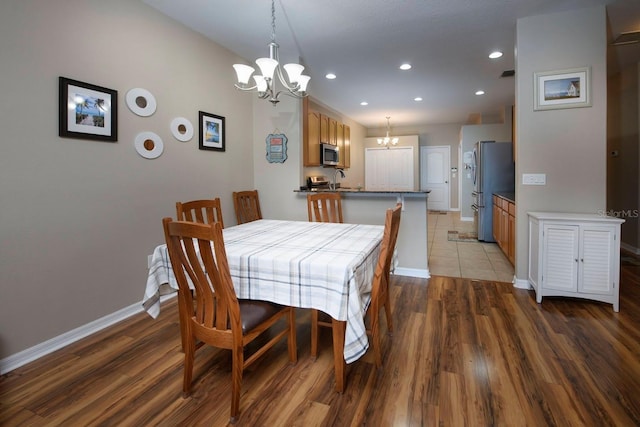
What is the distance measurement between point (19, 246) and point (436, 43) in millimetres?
3935

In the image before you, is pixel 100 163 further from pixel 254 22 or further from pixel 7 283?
pixel 254 22

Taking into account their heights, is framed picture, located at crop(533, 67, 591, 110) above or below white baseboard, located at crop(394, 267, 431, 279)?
above

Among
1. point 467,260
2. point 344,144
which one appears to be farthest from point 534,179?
point 344,144

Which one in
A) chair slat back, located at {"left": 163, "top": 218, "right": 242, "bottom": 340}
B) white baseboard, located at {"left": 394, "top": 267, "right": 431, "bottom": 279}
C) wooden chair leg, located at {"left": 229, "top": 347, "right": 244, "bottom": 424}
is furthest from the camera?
white baseboard, located at {"left": 394, "top": 267, "right": 431, "bottom": 279}

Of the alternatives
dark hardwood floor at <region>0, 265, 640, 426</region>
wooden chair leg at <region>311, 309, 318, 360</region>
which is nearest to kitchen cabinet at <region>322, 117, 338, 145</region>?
dark hardwood floor at <region>0, 265, 640, 426</region>

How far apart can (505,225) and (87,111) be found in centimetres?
452

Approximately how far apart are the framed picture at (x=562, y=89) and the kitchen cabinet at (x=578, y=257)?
1.01 metres

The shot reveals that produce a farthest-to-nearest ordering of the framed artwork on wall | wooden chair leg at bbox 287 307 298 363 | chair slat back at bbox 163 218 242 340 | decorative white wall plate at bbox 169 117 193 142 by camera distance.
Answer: the framed artwork on wall < decorative white wall plate at bbox 169 117 193 142 < wooden chair leg at bbox 287 307 298 363 < chair slat back at bbox 163 218 242 340

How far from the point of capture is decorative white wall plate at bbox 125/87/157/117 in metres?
2.55

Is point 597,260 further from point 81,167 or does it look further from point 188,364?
point 81,167

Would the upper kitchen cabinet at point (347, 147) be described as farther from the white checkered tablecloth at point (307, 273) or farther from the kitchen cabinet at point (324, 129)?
the white checkered tablecloth at point (307, 273)

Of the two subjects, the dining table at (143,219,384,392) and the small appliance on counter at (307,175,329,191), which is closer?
the dining table at (143,219,384,392)

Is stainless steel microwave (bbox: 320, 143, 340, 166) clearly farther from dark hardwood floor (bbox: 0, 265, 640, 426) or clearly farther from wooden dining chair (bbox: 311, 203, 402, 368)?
wooden dining chair (bbox: 311, 203, 402, 368)

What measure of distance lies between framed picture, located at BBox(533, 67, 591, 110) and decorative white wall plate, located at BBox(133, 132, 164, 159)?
134 inches
